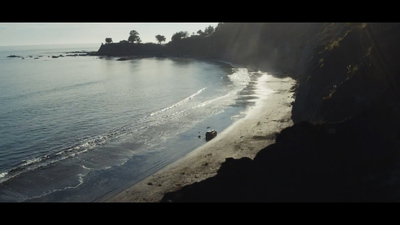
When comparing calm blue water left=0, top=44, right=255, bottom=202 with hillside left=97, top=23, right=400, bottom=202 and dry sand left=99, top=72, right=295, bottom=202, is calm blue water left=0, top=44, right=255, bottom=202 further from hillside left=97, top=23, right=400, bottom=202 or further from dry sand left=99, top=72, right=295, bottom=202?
hillside left=97, top=23, right=400, bottom=202

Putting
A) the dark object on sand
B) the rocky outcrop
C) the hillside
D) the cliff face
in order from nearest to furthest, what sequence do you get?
the rocky outcrop, the cliff face, the hillside, the dark object on sand

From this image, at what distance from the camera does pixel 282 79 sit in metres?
71.0

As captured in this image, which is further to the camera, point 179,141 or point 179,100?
point 179,100

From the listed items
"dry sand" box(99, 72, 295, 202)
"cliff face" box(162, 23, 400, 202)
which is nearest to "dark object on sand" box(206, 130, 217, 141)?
"dry sand" box(99, 72, 295, 202)

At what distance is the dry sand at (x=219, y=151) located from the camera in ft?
72.8

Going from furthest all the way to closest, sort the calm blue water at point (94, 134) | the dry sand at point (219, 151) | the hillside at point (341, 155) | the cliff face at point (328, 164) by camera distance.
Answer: the calm blue water at point (94, 134)
the dry sand at point (219, 151)
the hillside at point (341, 155)
the cliff face at point (328, 164)

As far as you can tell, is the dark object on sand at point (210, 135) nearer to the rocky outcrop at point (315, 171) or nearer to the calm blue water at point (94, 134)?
the calm blue water at point (94, 134)

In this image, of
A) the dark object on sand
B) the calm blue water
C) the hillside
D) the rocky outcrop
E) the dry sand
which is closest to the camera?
the rocky outcrop

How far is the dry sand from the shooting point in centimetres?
2219

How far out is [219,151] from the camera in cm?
2920

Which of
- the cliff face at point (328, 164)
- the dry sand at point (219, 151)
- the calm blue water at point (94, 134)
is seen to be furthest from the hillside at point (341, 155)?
the calm blue water at point (94, 134)

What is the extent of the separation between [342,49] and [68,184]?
26483mm

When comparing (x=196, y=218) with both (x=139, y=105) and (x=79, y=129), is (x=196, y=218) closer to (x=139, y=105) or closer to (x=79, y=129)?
(x=79, y=129)
